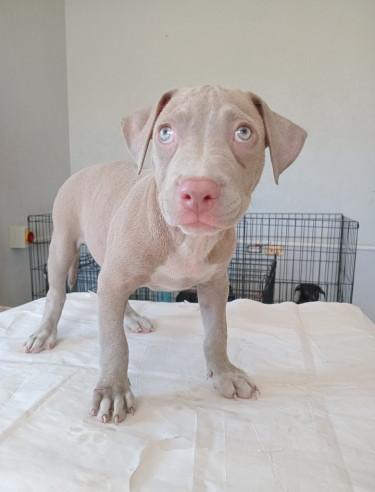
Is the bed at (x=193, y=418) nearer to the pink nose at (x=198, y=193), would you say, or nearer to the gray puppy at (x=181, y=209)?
the gray puppy at (x=181, y=209)

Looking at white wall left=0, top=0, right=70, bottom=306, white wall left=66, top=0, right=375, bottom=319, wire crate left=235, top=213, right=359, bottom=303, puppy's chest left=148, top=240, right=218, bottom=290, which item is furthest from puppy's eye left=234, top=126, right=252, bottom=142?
white wall left=66, top=0, right=375, bottom=319

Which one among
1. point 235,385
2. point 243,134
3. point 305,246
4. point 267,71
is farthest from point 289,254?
point 243,134

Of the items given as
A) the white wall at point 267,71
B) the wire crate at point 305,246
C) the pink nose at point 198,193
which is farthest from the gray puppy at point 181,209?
the white wall at point 267,71

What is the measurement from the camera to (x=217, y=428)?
1166 mm

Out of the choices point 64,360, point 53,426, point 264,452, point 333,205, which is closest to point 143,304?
point 64,360

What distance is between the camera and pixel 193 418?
1.21 m

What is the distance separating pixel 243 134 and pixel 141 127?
0.38m

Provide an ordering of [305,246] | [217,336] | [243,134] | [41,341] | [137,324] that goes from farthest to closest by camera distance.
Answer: [305,246], [137,324], [41,341], [217,336], [243,134]

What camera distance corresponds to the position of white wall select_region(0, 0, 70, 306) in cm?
329

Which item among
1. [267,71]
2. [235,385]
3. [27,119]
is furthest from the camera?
[267,71]

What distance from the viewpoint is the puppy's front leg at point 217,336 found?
4.66ft

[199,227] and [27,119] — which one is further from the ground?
[27,119]

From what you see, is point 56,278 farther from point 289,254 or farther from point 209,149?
point 289,254

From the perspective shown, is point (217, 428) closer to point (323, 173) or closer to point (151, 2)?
point (323, 173)
